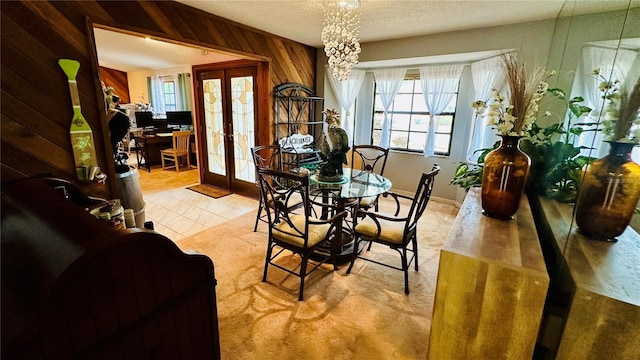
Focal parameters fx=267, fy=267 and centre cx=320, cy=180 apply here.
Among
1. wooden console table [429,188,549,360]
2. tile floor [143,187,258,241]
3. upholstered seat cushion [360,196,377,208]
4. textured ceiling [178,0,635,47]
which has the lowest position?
tile floor [143,187,258,241]

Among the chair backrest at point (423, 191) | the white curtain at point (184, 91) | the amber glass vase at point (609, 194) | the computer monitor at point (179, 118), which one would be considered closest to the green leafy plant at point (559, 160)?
the amber glass vase at point (609, 194)

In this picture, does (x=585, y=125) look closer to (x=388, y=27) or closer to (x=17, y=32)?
(x=388, y=27)

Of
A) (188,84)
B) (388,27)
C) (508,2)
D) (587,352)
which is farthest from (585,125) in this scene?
(188,84)

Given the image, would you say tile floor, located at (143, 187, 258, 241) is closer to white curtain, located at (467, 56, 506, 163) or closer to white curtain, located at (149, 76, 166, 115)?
white curtain, located at (467, 56, 506, 163)

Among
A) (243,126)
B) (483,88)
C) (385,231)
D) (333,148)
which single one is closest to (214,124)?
(243,126)

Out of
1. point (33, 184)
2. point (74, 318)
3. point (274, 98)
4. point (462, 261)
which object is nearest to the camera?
point (74, 318)

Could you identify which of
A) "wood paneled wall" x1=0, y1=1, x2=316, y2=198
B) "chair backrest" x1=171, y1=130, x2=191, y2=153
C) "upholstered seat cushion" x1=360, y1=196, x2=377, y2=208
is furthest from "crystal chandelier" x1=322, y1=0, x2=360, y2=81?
"chair backrest" x1=171, y1=130, x2=191, y2=153

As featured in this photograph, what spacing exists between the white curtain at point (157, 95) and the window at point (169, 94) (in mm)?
147

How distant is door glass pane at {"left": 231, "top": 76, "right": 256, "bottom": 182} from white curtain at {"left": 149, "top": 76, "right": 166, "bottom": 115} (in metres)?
4.79

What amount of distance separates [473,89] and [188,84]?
6.45m

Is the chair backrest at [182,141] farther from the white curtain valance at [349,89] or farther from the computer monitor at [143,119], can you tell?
the white curtain valance at [349,89]

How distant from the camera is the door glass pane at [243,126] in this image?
160 inches

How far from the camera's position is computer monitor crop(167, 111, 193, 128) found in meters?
6.67

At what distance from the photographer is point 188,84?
686cm
